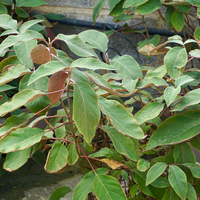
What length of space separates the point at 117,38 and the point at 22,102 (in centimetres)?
168

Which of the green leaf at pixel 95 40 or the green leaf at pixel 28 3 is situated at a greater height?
the green leaf at pixel 95 40

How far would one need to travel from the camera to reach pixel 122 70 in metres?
0.63

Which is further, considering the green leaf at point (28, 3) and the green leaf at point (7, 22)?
the green leaf at point (28, 3)

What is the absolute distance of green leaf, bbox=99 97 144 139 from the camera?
0.49 metres

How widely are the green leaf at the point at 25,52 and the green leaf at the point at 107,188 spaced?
344 mm

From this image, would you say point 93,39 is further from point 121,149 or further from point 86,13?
point 86,13

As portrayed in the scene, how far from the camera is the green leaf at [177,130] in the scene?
55 centimetres

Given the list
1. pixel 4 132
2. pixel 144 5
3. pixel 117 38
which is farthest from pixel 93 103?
pixel 117 38

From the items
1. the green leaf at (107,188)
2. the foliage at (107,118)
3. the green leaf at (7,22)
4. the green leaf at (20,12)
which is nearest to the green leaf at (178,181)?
the foliage at (107,118)

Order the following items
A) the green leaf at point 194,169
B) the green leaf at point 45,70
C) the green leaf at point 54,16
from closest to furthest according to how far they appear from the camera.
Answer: the green leaf at point 45,70, the green leaf at point 194,169, the green leaf at point 54,16

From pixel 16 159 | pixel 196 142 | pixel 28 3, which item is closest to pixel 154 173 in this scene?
pixel 196 142

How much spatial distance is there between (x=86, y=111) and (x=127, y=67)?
0.22 metres

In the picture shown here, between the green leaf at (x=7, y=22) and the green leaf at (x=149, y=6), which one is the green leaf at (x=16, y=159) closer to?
the green leaf at (x=7, y=22)

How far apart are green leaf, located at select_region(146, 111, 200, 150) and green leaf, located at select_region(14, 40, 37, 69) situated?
38cm
